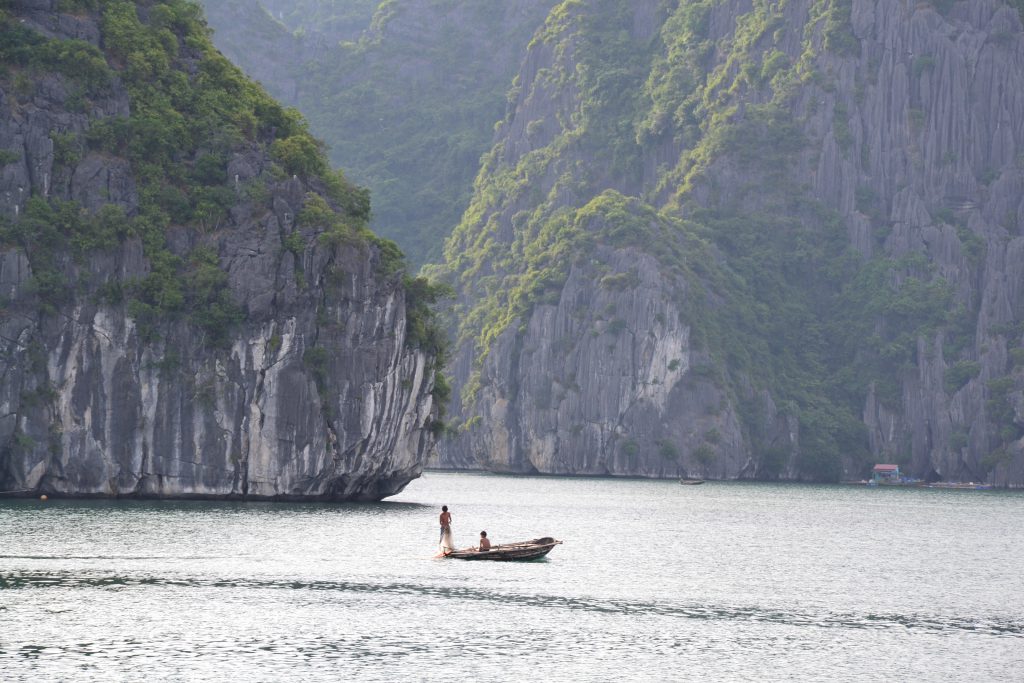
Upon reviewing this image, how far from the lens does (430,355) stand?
101m

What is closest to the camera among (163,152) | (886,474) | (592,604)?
(592,604)

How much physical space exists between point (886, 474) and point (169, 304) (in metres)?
103

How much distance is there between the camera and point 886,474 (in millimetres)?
175500

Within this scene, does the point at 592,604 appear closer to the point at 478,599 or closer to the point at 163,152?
the point at 478,599

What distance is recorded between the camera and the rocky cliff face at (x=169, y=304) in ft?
292

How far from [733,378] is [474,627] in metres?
138

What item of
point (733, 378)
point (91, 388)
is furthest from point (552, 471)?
point (91, 388)

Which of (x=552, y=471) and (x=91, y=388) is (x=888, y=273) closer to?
(x=552, y=471)

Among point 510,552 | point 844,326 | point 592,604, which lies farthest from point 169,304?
point 844,326

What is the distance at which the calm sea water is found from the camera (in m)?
42.1

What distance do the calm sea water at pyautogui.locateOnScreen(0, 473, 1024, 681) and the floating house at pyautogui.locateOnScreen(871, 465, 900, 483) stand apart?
82.8 meters

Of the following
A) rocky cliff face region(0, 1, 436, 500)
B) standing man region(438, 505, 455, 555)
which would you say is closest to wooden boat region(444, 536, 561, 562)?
standing man region(438, 505, 455, 555)

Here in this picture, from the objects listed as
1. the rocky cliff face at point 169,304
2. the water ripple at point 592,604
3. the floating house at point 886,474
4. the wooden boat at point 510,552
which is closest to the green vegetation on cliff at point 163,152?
the rocky cliff face at point 169,304

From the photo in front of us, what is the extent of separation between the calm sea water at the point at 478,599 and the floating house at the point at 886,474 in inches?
3259
